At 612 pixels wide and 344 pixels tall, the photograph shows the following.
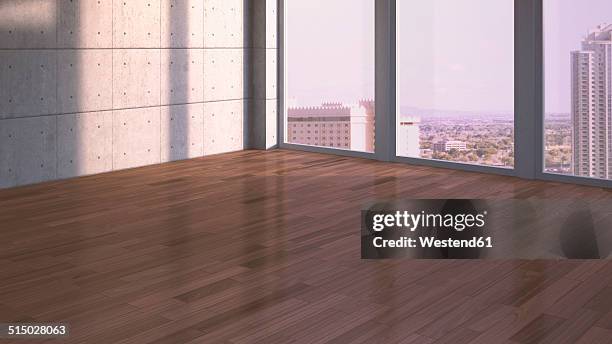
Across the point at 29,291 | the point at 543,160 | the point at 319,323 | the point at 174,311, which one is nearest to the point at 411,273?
the point at 319,323

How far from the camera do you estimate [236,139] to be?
8328 millimetres

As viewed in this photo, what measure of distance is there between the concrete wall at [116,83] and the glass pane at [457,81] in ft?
5.97

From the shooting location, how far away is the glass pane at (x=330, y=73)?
25.3 feet

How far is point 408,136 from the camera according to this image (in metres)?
7.46

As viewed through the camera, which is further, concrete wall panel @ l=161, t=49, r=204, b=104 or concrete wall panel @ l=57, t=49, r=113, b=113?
concrete wall panel @ l=161, t=49, r=204, b=104

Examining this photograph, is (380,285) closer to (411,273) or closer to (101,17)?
(411,273)

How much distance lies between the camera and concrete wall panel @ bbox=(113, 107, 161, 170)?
7.07 metres

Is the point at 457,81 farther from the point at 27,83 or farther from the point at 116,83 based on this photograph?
the point at 27,83

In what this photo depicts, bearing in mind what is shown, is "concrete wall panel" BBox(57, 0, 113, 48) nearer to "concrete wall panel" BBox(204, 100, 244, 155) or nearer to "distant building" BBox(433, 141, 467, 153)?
"concrete wall panel" BBox(204, 100, 244, 155)

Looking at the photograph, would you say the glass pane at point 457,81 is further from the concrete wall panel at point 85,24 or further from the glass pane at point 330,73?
the concrete wall panel at point 85,24

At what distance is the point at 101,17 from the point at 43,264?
3.42 m

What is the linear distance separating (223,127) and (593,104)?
3744mm

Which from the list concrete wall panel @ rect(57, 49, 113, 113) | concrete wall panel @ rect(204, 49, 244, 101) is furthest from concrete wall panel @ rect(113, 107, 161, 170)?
concrete wall panel @ rect(204, 49, 244, 101)

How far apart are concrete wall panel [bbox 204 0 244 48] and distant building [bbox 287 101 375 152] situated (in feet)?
3.25
